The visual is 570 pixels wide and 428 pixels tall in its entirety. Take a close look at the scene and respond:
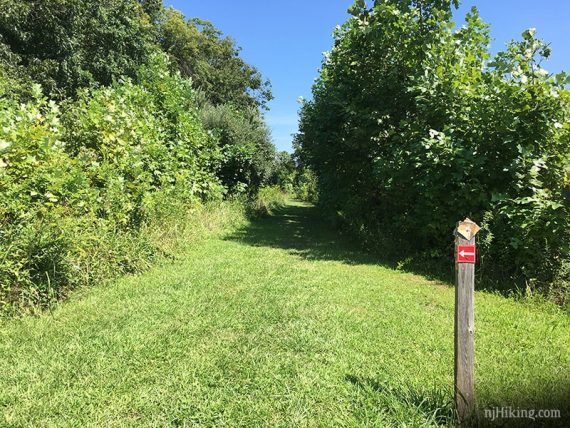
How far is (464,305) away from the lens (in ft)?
9.02

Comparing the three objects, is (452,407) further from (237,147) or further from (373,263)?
(237,147)

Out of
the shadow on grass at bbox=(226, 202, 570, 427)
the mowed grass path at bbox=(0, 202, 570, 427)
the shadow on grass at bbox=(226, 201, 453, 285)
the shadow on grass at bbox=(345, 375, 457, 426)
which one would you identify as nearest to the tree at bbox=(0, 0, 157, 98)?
the shadow on grass at bbox=(226, 201, 453, 285)

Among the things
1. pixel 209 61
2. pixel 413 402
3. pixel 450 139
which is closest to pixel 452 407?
pixel 413 402

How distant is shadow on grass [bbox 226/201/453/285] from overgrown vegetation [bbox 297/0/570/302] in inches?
20.8

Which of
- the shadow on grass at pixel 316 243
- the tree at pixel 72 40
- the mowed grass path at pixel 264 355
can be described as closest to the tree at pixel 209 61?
the tree at pixel 72 40

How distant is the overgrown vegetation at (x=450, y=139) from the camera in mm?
6621

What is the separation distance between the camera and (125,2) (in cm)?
1991

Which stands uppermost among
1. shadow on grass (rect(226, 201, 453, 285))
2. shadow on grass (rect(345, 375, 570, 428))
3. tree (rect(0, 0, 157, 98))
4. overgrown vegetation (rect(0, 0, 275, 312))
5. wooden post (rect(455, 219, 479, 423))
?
tree (rect(0, 0, 157, 98))

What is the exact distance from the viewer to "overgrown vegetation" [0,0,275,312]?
5.17 m

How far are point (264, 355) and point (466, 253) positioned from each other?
215 cm

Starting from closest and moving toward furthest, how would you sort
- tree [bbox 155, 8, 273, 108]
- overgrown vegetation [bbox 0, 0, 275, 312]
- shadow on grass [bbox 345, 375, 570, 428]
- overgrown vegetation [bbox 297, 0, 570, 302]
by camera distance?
shadow on grass [bbox 345, 375, 570, 428]
overgrown vegetation [bbox 0, 0, 275, 312]
overgrown vegetation [bbox 297, 0, 570, 302]
tree [bbox 155, 8, 273, 108]

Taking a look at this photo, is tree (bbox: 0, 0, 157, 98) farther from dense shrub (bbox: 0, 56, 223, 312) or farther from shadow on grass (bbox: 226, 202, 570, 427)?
shadow on grass (bbox: 226, 202, 570, 427)

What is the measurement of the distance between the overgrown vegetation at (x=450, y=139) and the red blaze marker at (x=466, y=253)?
14.3 feet

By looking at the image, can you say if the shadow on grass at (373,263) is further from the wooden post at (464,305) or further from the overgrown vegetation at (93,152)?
the overgrown vegetation at (93,152)
